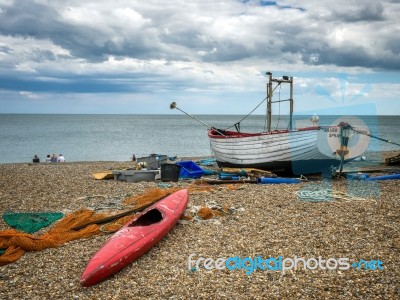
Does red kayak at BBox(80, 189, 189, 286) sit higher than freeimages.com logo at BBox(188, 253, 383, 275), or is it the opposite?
red kayak at BBox(80, 189, 189, 286)

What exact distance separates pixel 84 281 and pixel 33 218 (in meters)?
4.61

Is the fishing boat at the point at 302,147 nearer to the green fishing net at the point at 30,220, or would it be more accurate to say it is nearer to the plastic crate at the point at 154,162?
the plastic crate at the point at 154,162

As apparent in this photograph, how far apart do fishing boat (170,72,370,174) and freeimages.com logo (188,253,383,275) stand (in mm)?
8805

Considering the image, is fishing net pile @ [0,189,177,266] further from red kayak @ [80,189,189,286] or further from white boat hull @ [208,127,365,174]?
white boat hull @ [208,127,365,174]

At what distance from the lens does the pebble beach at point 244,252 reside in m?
6.28

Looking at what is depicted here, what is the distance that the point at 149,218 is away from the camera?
925 centimetres

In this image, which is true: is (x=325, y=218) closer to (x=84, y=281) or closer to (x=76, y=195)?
(x=84, y=281)

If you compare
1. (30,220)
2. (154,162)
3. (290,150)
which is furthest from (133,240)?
(154,162)

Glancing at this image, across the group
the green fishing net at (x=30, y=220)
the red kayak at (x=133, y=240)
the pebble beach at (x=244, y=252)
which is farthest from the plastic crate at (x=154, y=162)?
the red kayak at (x=133, y=240)

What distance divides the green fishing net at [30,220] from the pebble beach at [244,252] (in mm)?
355

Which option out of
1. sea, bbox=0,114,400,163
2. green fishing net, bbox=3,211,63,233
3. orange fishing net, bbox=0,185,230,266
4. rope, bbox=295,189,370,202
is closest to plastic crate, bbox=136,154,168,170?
sea, bbox=0,114,400,163

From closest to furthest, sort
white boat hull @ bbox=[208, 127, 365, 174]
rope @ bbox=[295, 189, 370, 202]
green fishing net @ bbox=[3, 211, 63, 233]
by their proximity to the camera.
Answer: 1. green fishing net @ bbox=[3, 211, 63, 233]
2. rope @ bbox=[295, 189, 370, 202]
3. white boat hull @ bbox=[208, 127, 365, 174]

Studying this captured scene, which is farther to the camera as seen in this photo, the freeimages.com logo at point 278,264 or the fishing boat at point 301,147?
the fishing boat at point 301,147

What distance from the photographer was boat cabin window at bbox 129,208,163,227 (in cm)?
896
